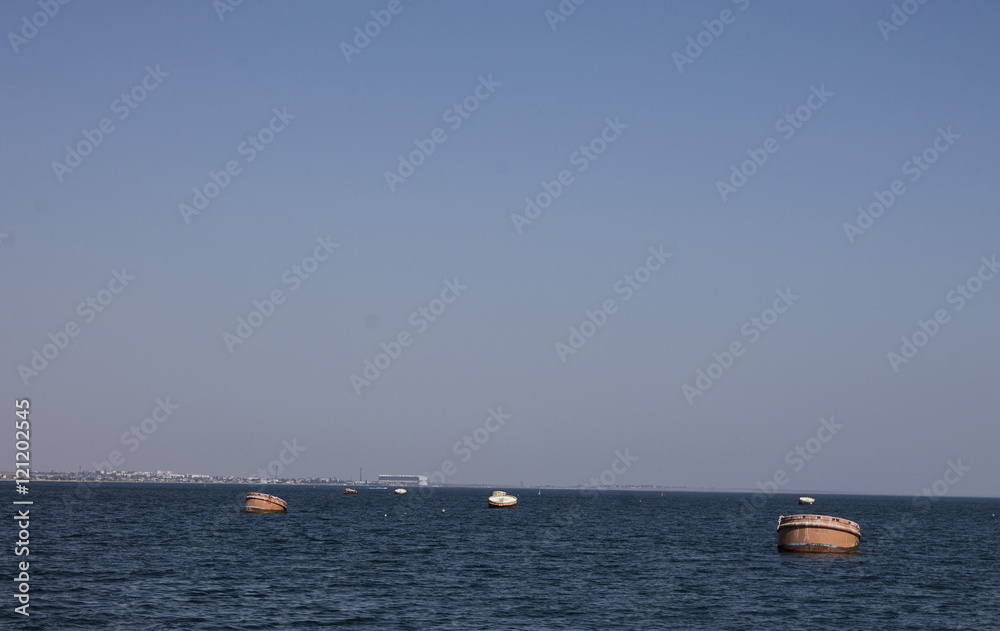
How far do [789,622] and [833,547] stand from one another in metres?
33.8

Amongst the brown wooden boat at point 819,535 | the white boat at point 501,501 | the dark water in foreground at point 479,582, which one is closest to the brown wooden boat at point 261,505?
the dark water in foreground at point 479,582

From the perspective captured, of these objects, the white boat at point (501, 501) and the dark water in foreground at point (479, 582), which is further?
the white boat at point (501, 501)

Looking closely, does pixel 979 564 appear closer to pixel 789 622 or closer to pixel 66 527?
pixel 789 622

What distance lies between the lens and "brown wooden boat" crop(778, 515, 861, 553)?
2938 inches

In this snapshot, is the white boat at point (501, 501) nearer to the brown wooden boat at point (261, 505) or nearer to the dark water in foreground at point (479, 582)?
the brown wooden boat at point (261, 505)

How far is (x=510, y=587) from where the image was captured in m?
53.5

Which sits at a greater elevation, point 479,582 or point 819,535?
point 819,535

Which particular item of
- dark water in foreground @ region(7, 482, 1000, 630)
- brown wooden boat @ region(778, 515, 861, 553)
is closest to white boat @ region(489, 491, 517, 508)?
dark water in foreground @ region(7, 482, 1000, 630)

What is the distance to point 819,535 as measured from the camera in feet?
244

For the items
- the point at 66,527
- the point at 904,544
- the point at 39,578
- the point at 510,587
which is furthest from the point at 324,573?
the point at 904,544

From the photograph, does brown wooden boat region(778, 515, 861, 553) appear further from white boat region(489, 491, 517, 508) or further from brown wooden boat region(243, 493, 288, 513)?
white boat region(489, 491, 517, 508)

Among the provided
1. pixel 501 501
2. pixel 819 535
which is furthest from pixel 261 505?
pixel 819 535

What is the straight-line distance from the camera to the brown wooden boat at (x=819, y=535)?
7462 cm

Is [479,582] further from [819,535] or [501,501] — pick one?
[501,501]
